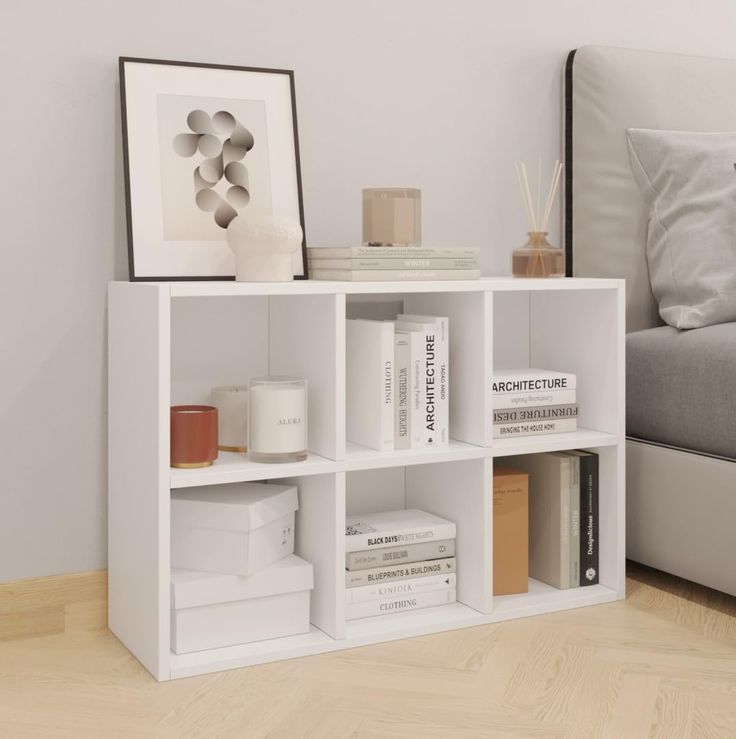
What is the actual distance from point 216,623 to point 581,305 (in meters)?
0.99

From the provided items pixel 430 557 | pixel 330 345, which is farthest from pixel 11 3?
pixel 430 557

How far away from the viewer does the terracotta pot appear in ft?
5.84

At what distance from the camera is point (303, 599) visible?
191 cm

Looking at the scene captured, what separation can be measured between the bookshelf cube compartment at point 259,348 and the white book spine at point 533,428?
0.36 metres

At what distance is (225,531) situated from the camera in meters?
1.84

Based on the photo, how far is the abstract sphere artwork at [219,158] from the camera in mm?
2006

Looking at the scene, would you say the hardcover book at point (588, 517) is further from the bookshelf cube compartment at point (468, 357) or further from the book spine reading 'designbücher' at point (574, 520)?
the bookshelf cube compartment at point (468, 357)

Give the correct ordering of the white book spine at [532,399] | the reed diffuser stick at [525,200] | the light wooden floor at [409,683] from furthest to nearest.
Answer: the reed diffuser stick at [525,200]
the white book spine at [532,399]
the light wooden floor at [409,683]

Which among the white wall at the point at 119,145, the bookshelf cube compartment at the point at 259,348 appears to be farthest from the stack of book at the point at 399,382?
the white wall at the point at 119,145

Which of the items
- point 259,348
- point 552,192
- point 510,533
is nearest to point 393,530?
point 510,533

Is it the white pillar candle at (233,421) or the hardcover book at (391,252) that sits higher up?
the hardcover book at (391,252)

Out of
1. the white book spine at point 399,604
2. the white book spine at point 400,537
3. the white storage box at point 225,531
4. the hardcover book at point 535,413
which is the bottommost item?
the white book spine at point 399,604

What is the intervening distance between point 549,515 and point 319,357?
615 millimetres

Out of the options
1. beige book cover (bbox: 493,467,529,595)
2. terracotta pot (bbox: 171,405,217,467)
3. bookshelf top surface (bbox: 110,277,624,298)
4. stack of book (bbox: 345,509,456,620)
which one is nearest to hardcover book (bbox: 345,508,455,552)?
stack of book (bbox: 345,509,456,620)
